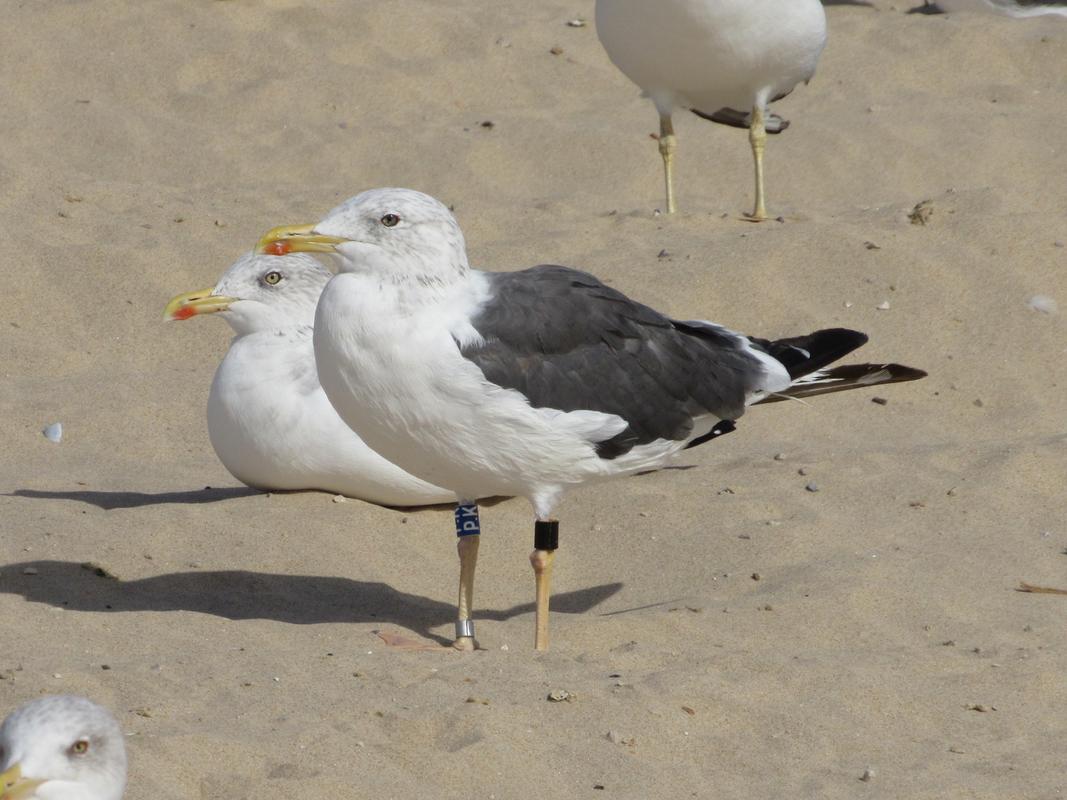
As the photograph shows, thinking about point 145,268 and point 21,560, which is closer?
point 21,560

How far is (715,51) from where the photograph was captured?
31.0ft

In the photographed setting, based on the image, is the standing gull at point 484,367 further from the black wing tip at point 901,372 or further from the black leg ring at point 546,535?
the black wing tip at point 901,372

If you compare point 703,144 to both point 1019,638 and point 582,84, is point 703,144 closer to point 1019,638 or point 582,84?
point 582,84

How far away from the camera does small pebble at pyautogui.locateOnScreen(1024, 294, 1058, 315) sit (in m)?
8.50

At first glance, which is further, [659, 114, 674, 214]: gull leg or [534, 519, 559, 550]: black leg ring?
[659, 114, 674, 214]: gull leg

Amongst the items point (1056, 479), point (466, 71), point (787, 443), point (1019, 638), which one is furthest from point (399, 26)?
point (1019, 638)

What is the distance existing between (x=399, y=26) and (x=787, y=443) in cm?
609

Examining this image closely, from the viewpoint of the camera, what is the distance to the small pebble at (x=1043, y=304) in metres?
8.50

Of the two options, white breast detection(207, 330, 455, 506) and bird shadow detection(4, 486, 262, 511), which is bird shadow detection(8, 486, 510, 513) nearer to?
bird shadow detection(4, 486, 262, 511)

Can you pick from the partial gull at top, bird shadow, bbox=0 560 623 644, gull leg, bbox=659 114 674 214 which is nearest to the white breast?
bird shadow, bbox=0 560 623 644

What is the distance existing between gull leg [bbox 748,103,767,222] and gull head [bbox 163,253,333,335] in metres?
3.55

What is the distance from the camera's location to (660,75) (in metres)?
9.73

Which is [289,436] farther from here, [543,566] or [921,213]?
[921,213]

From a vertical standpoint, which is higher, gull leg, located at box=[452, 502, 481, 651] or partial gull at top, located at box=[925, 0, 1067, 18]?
partial gull at top, located at box=[925, 0, 1067, 18]
